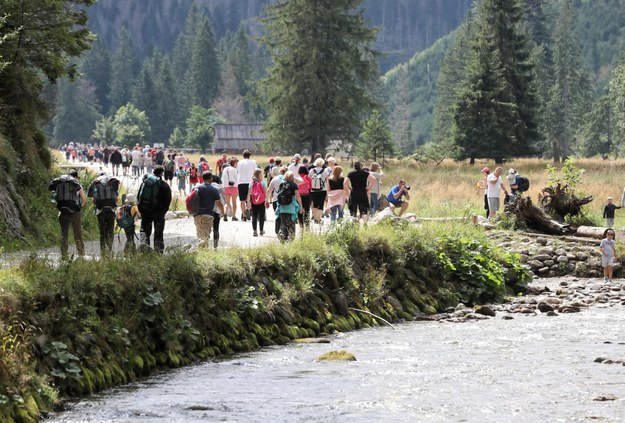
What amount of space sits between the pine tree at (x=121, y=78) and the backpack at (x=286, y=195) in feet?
463

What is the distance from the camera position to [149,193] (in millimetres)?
18797

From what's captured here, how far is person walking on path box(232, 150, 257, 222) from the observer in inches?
1129

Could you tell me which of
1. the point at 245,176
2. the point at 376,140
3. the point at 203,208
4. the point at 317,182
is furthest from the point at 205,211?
the point at 376,140

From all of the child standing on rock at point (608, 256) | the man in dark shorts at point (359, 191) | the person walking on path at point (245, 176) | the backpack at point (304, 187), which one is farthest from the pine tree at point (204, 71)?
the child standing on rock at point (608, 256)

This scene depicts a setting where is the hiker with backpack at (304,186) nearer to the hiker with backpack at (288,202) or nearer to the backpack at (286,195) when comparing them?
the hiker with backpack at (288,202)

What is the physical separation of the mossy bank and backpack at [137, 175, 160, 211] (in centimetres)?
208

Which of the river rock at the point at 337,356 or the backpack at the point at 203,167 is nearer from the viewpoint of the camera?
the river rock at the point at 337,356

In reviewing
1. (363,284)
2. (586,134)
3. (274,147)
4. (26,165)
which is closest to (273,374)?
(363,284)

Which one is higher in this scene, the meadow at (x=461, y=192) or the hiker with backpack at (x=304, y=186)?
the hiker with backpack at (x=304, y=186)

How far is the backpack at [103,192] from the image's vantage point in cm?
1961

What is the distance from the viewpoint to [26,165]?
26.6m

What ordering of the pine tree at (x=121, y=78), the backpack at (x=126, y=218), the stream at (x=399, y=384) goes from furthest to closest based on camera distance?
the pine tree at (x=121, y=78), the backpack at (x=126, y=218), the stream at (x=399, y=384)

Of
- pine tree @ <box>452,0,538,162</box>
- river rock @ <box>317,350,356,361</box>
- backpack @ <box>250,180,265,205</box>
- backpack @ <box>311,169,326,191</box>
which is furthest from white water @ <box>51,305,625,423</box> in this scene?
pine tree @ <box>452,0,538,162</box>

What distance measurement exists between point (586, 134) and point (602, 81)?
8083 centimetres
